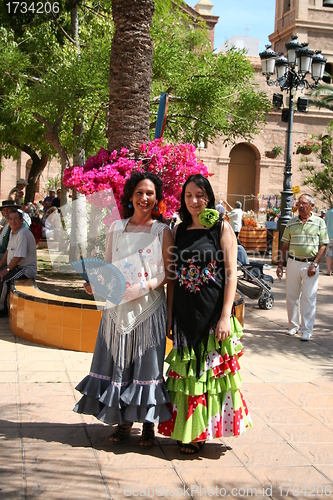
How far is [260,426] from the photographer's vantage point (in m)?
4.46

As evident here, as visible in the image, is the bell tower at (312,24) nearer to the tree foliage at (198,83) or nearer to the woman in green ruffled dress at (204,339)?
the tree foliage at (198,83)

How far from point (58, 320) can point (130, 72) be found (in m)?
3.28

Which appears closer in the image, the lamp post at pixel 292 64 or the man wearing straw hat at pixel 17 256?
the man wearing straw hat at pixel 17 256

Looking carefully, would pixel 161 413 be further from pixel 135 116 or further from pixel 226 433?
pixel 135 116

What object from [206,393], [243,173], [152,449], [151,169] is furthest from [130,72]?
[243,173]

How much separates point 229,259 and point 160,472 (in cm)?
141

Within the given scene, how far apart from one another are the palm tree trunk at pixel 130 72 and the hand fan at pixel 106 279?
147 inches

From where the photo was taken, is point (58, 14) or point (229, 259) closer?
point (229, 259)

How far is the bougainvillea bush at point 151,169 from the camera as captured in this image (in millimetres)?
6840

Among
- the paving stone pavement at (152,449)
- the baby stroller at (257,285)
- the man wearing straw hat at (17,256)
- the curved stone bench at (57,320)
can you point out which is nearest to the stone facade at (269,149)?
the baby stroller at (257,285)

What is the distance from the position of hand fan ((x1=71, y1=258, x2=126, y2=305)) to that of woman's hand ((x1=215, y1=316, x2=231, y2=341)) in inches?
26.5

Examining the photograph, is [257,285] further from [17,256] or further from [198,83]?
[198,83]

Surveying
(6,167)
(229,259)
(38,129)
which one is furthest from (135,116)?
(6,167)

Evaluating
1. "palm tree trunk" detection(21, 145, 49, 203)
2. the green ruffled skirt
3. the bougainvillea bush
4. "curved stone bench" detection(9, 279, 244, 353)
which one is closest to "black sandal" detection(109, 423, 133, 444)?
the green ruffled skirt
